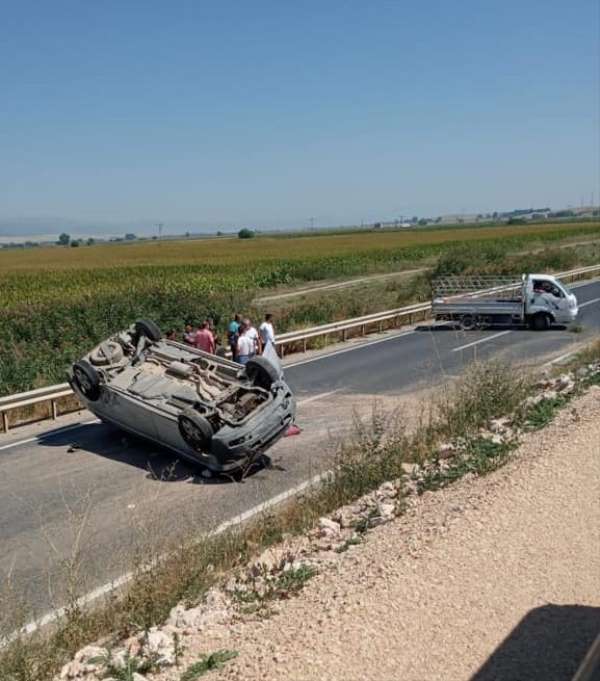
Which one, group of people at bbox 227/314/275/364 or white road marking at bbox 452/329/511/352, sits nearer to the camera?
group of people at bbox 227/314/275/364

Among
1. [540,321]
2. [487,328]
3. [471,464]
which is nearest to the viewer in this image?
[471,464]

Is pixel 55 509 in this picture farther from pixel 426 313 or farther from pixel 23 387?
pixel 426 313

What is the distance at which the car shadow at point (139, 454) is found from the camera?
11.7 metres

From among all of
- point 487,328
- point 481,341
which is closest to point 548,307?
point 487,328

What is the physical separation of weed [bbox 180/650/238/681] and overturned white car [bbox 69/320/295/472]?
5.32 meters

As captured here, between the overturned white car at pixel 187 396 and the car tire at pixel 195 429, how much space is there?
0.01m

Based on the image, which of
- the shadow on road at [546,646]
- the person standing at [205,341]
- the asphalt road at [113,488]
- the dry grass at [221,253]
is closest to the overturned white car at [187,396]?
the asphalt road at [113,488]

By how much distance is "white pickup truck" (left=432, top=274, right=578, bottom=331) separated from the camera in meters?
26.0

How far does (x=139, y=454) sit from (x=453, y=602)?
25.7ft

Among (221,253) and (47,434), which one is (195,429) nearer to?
(47,434)

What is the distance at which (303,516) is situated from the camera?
30.2 feet

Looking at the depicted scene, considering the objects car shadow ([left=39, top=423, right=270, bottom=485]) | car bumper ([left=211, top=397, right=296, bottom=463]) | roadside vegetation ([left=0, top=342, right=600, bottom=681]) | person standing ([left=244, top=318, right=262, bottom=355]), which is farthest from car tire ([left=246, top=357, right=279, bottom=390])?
person standing ([left=244, top=318, right=262, bottom=355])

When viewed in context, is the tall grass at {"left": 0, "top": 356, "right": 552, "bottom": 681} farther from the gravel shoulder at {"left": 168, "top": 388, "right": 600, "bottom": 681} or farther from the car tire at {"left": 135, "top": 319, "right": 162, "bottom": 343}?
the car tire at {"left": 135, "top": 319, "right": 162, "bottom": 343}

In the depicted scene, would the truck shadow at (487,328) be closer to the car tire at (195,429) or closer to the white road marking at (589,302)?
the white road marking at (589,302)
